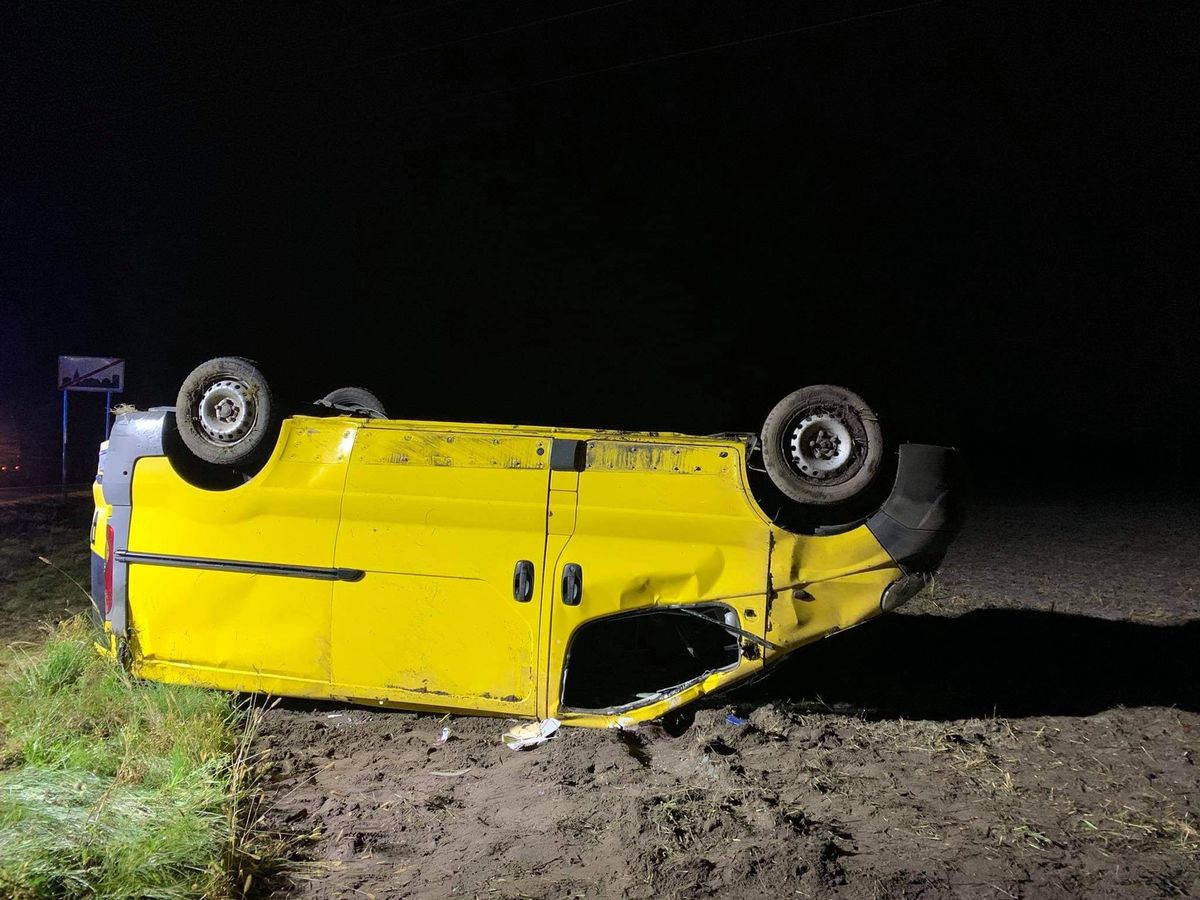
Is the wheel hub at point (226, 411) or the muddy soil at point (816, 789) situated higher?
the wheel hub at point (226, 411)

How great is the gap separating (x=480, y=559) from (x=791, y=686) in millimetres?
2530

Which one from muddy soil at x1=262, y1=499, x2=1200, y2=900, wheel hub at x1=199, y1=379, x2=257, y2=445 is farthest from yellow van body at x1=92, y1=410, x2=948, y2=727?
muddy soil at x1=262, y1=499, x2=1200, y2=900

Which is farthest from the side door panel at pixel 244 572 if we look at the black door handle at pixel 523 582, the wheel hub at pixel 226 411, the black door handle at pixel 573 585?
the black door handle at pixel 573 585

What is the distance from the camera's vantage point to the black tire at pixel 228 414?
438 centimetres

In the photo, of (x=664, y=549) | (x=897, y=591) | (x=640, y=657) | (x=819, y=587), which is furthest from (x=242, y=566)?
(x=897, y=591)

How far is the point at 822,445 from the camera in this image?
407 cm

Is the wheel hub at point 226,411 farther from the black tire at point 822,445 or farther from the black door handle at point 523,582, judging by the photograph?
the black tire at point 822,445

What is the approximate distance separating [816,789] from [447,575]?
213cm

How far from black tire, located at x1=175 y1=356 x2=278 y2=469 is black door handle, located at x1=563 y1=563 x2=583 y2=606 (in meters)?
1.82

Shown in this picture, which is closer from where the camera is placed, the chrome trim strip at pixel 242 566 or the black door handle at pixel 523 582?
the black door handle at pixel 523 582

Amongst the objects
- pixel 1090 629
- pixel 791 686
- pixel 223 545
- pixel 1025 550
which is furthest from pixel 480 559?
pixel 1025 550

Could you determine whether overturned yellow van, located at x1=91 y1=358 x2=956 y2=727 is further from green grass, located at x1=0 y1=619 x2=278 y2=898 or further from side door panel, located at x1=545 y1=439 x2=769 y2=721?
green grass, located at x1=0 y1=619 x2=278 y2=898

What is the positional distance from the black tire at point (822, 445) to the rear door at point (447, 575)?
1.20 meters

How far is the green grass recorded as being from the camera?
9.81 feet
